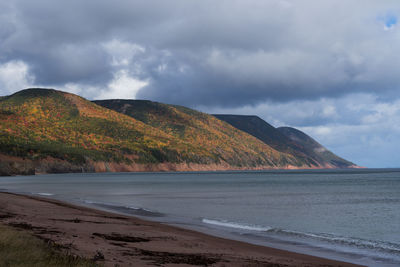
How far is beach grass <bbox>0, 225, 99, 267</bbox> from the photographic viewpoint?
37.7 feet

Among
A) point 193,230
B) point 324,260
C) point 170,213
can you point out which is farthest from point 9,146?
point 324,260

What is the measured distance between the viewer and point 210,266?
14.5 metres

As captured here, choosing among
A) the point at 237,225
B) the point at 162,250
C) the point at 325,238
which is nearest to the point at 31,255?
the point at 162,250

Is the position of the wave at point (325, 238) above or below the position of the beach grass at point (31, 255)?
below

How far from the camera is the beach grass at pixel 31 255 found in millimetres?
11484

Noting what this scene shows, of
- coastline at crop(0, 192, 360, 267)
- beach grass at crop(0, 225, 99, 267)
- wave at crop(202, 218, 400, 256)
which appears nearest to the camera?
beach grass at crop(0, 225, 99, 267)

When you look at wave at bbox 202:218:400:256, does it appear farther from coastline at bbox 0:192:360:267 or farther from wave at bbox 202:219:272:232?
coastline at bbox 0:192:360:267

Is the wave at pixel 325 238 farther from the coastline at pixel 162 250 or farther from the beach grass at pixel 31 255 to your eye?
the beach grass at pixel 31 255

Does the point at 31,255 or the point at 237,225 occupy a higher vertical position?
→ the point at 31,255

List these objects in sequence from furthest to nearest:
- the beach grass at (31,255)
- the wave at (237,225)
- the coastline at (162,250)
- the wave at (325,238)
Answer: the wave at (237,225) → the wave at (325,238) → the coastline at (162,250) → the beach grass at (31,255)

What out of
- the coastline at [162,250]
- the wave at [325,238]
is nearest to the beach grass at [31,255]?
the coastline at [162,250]

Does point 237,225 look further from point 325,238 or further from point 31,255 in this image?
point 31,255

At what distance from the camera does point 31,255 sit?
12445 mm

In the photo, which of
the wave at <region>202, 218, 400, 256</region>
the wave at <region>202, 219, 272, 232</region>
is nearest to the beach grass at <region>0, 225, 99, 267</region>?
the wave at <region>202, 218, 400, 256</region>
